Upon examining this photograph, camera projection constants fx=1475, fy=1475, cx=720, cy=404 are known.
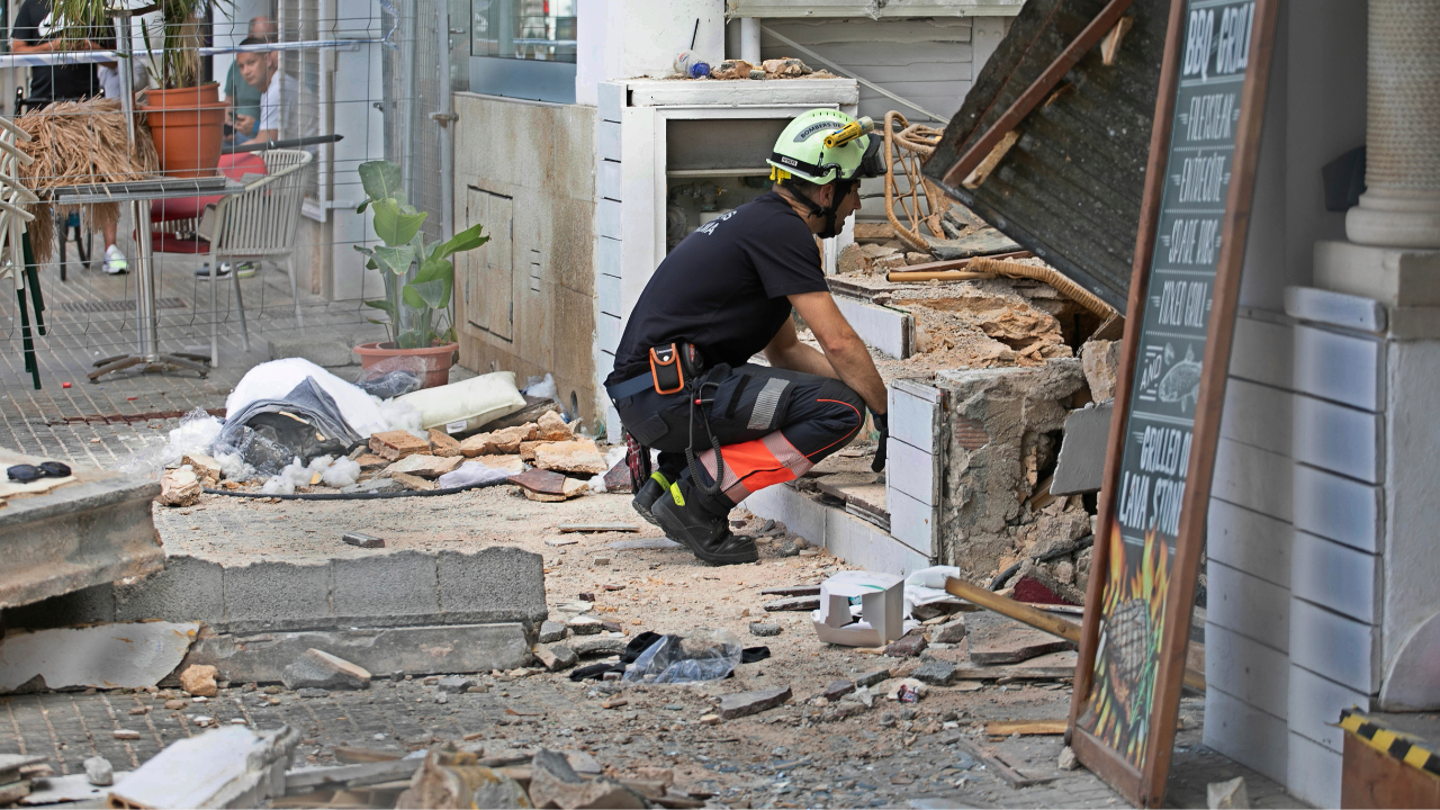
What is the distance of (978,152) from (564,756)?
2.16m

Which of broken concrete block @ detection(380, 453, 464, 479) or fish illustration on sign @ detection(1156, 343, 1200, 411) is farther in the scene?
broken concrete block @ detection(380, 453, 464, 479)

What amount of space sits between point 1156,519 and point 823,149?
2857 mm

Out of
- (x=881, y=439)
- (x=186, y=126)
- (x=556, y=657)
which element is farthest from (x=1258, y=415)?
(x=186, y=126)

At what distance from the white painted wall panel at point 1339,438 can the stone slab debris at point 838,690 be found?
1542 millimetres

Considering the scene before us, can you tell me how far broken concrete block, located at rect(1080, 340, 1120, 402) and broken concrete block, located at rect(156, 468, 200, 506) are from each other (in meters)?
4.19

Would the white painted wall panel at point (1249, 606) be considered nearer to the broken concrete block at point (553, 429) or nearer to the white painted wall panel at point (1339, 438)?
the white painted wall panel at point (1339, 438)

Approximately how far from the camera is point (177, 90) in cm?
899

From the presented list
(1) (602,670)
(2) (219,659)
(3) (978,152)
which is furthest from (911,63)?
(2) (219,659)

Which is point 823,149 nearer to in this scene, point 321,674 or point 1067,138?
point 1067,138

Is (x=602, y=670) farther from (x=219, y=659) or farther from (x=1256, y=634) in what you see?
(x=1256, y=634)

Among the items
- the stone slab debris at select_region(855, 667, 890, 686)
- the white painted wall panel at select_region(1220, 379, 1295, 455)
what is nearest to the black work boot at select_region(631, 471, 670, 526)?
the stone slab debris at select_region(855, 667, 890, 686)

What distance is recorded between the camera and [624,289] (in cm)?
781

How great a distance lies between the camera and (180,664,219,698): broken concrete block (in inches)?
169

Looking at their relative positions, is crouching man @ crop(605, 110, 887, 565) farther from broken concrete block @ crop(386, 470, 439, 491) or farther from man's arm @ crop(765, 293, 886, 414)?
broken concrete block @ crop(386, 470, 439, 491)
